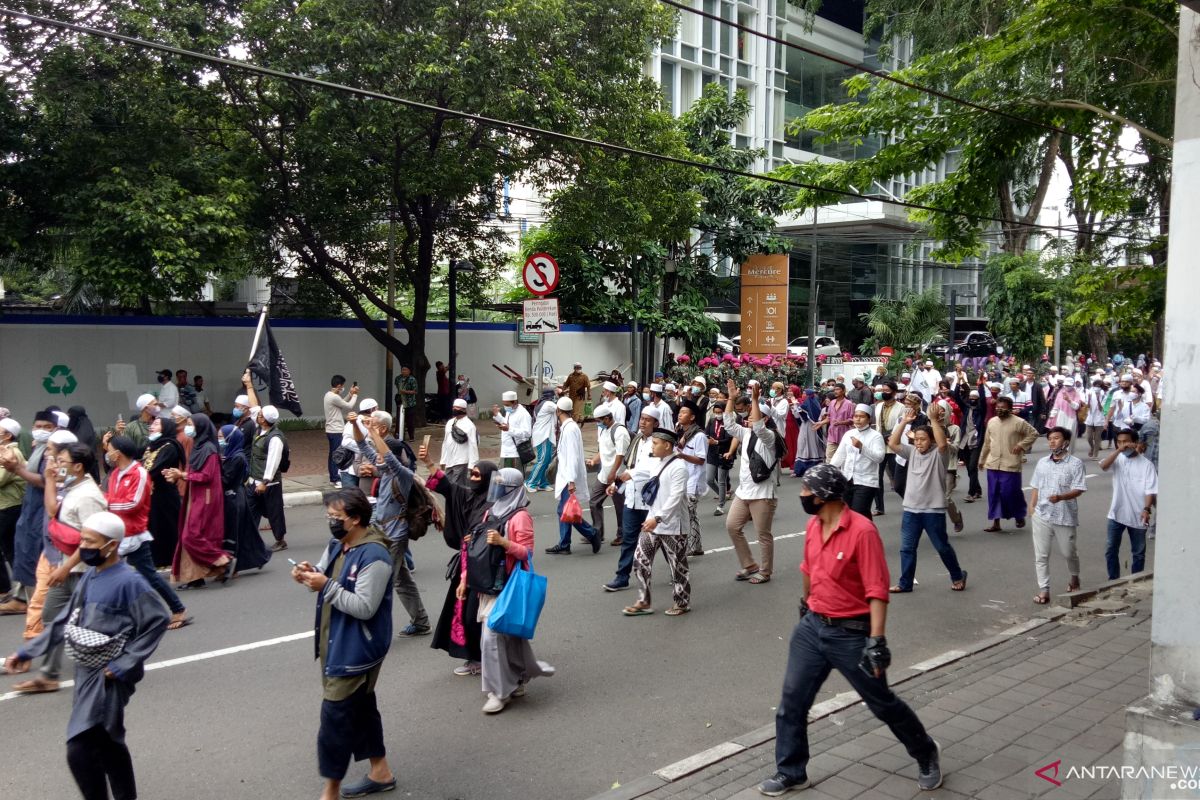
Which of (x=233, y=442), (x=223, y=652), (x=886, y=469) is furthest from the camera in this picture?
(x=886, y=469)

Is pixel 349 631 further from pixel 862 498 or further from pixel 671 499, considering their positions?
pixel 862 498

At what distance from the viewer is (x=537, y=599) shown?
19.9 ft

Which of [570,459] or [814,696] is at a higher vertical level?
[570,459]

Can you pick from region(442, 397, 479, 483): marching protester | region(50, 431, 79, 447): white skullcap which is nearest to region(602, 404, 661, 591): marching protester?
region(442, 397, 479, 483): marching protester

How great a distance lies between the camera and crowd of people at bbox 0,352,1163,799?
15.6 feet

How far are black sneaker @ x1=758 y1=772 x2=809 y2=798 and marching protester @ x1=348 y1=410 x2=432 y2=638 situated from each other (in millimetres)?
3252

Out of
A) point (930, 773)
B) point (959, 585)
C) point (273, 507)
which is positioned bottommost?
point (959, 585)

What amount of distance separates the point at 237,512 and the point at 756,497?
5.01m

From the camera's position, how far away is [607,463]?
11391mm

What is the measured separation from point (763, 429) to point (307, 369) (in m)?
15.8

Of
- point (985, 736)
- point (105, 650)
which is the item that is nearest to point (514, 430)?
point (985, 736)

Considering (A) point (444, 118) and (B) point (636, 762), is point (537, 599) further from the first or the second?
(A) point (444, 118)

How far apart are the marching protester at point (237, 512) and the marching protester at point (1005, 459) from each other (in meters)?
8.52

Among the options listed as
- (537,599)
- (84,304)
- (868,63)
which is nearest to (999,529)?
(537,599)
